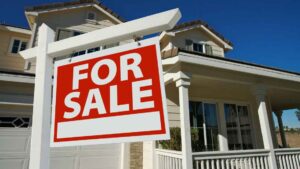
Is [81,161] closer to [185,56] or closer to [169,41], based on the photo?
[185,56]

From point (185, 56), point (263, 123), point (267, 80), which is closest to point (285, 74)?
point (267, 80)

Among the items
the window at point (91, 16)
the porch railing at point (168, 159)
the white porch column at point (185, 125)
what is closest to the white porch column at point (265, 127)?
the white porch column at point (185, 125)

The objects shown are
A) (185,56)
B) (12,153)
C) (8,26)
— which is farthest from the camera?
(8,26)

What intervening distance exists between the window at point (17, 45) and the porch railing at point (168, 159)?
9121 millimetres

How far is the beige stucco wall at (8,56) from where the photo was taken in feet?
31.3

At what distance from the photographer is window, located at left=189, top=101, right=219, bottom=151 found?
7786 mm

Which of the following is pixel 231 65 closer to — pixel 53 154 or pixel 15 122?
pixel 53 154

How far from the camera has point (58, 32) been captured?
8766 mm

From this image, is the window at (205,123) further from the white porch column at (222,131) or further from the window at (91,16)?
the window at (91,16)

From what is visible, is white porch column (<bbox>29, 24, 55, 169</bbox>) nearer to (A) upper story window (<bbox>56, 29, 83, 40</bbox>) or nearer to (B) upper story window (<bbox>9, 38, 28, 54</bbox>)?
(A) upper story window (<bbox>56, 29, 83, 40</bbox>)

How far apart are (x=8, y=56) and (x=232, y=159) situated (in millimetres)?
10786

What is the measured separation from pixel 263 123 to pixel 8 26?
12.6m

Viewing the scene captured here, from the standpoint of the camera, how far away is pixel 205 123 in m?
8.01

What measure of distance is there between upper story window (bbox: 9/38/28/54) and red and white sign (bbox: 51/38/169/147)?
36.5ft
